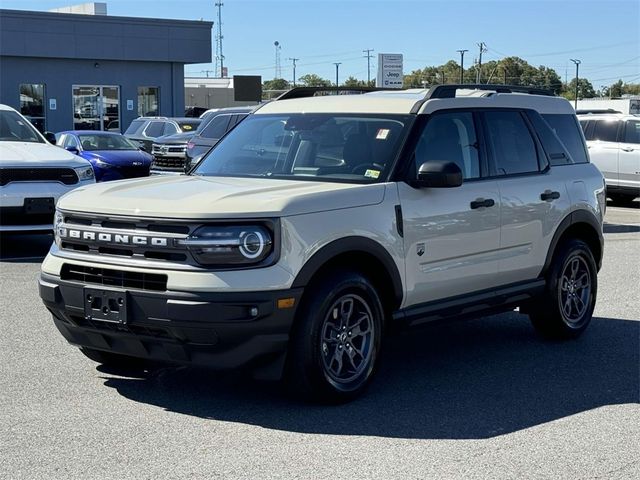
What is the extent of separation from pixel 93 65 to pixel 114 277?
3494 cm

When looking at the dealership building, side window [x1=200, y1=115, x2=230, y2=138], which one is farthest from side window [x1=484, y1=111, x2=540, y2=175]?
the dealership building

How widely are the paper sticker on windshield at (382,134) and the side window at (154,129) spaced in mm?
20834

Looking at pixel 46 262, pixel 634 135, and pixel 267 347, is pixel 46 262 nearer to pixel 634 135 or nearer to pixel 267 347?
pixel 267 347

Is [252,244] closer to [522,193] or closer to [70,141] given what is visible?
[522,193]

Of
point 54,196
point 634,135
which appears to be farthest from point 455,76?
point 54,196

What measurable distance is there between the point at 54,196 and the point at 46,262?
6.37m

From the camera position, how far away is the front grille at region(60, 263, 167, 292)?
5.70 meters

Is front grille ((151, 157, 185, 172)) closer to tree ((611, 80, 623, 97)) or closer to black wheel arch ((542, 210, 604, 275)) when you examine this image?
black wheel arch ((542, 210, 604, 275))

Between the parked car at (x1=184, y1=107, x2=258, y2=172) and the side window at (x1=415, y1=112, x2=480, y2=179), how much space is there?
10.5 metres

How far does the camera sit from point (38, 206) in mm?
12336

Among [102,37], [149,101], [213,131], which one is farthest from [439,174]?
[149,101]

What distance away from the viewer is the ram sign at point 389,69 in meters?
24.9

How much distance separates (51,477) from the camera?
4.78 m

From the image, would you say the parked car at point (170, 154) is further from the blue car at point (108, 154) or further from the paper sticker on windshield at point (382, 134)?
the paper sticker on windshield at point (382, 134)
